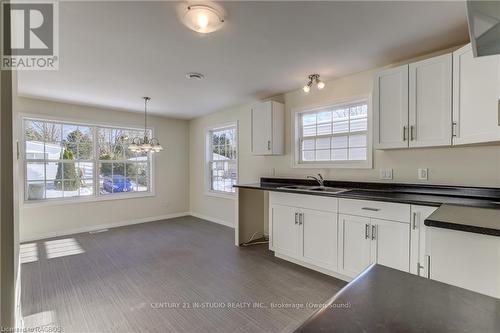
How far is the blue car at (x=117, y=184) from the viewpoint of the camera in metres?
4.82

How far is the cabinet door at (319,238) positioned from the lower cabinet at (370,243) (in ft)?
0.30

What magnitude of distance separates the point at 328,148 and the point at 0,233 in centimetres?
333

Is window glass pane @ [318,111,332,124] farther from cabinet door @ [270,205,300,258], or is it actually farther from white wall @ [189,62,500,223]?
cabinet door @ [270,205,300,258]

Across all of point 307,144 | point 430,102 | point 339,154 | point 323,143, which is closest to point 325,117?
point 323,143

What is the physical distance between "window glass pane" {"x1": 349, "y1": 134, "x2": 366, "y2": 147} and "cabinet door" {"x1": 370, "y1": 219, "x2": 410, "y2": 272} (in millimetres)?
1152

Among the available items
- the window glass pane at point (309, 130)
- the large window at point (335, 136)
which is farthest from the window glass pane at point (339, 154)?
the window glass pane at point (309, 130)

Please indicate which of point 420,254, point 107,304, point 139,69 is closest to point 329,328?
point 420,254

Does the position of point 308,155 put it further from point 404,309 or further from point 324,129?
point 404,309

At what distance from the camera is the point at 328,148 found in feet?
11.3

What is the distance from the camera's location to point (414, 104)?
7.59 ft

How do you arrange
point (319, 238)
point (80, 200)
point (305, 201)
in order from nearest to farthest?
point (319, 238), point (305, 201), point (80, 200)

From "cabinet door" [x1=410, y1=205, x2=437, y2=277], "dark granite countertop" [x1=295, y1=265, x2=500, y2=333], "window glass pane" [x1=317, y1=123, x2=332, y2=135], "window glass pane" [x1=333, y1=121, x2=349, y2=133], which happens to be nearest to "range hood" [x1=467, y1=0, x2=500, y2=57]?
"dark granite countertop" [x1=295, y1=265, x2=500, y2=333]

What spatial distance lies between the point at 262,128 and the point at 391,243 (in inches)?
92.4

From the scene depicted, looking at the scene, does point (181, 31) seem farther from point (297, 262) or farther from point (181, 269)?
point (297, 262)
